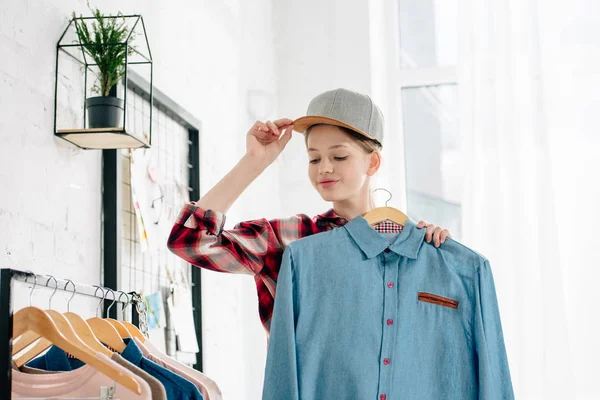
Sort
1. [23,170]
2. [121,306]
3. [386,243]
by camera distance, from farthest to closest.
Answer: [121,306], [23,170], [386,243]

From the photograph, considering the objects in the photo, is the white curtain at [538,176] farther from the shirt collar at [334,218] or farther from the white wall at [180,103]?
the shirt collar at [334,218]

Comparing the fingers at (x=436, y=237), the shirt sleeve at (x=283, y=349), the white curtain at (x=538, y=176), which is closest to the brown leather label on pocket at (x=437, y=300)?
the fingers at (x=436, y=237)

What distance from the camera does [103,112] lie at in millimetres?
1790

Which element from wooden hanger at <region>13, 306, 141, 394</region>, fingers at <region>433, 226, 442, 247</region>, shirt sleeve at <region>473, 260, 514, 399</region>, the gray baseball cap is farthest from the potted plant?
shirt sleeve at <region>473, 260, 514, 399</region>

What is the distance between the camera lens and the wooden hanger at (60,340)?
1.20m

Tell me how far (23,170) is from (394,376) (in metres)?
0.89

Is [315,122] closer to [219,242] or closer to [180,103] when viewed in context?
[219,242]

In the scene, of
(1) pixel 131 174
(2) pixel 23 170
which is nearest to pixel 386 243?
(2) pixel 23 170

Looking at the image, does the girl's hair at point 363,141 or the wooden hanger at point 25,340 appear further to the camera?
the girl's hair at point 363,141

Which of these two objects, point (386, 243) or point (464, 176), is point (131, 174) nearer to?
point (386, 243)

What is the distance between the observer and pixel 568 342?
10.4 ft

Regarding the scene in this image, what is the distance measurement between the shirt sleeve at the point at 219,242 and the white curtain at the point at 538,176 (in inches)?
73.8

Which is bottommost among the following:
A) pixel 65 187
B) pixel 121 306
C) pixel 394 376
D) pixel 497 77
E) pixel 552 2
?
pixel 394 376

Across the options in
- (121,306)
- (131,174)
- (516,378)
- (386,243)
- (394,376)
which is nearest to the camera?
(394,376)
